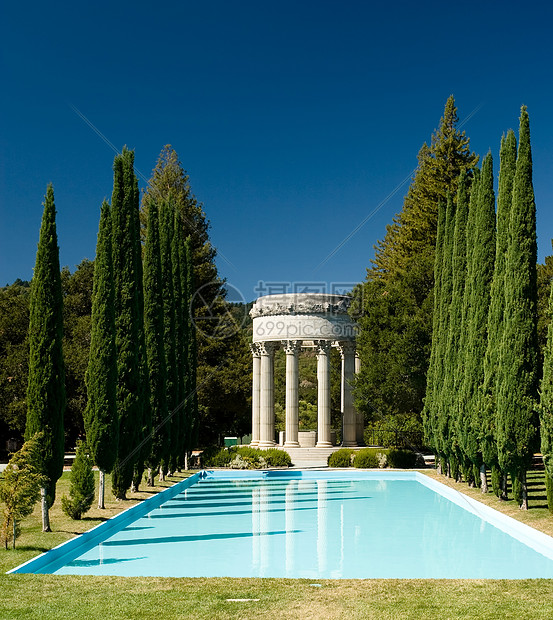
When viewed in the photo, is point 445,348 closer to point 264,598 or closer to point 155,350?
point 155,350

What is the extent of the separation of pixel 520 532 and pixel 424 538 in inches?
91.7

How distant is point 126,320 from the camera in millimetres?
24531

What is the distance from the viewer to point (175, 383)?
32781mm

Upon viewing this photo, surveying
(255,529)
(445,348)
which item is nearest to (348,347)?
(445,348)

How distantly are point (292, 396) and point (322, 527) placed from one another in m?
23.5

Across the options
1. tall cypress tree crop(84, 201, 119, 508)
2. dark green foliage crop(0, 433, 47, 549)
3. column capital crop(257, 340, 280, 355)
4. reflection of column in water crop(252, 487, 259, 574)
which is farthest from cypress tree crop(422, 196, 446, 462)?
dark green foliage crop(0, 433, 47, 549)

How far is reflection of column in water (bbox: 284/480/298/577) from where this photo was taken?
14453 mm

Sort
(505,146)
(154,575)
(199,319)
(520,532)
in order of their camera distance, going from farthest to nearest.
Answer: (199,319) → (505,146) → (520,532) → (154,575)

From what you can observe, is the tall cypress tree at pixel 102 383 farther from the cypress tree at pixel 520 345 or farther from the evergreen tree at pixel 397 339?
the evergreen tree at pixel 397 339

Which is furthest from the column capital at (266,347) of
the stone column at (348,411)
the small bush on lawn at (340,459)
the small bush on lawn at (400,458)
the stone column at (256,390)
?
the small bush on lawn at (400,458)

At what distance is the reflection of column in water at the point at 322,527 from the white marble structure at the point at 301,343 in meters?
11.1

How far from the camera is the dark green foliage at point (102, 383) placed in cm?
2095

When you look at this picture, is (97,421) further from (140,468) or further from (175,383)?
(175,383)

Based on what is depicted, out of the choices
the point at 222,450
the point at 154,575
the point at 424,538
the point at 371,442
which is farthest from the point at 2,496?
the point at 371,442
